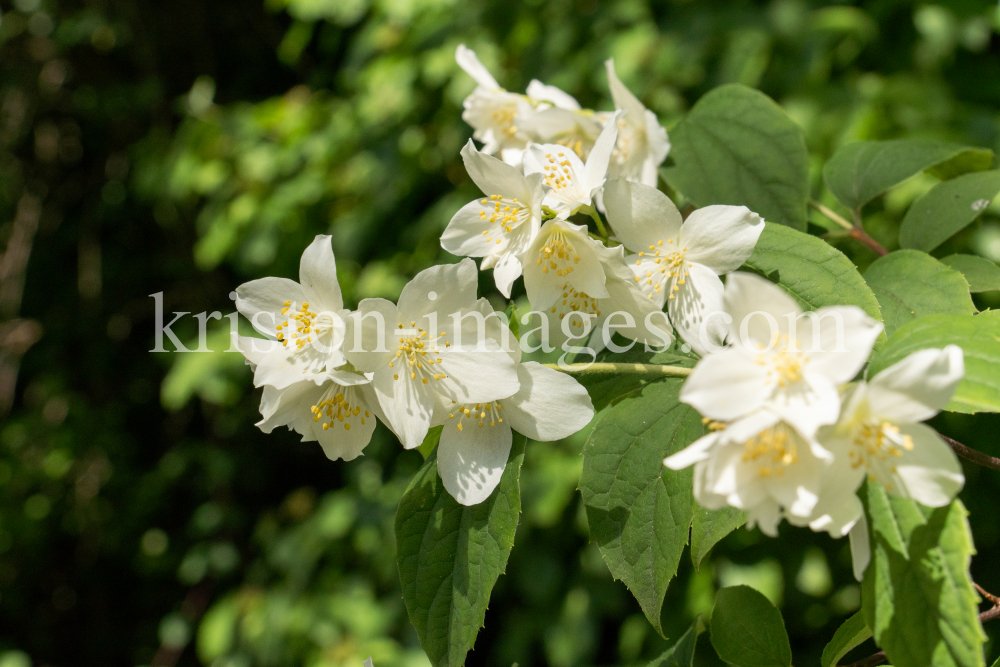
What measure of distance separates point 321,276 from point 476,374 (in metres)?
0.18

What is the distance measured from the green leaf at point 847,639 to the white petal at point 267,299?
603mm

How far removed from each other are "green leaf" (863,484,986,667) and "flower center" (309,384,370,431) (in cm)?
46

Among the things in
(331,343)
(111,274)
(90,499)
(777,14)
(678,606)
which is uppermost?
(331,343)

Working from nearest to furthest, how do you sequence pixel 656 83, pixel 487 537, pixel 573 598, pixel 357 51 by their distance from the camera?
pixel 487 537, pixel 656 83, pixel 573 598, pixel 357 51

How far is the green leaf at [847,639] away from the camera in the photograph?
645mm

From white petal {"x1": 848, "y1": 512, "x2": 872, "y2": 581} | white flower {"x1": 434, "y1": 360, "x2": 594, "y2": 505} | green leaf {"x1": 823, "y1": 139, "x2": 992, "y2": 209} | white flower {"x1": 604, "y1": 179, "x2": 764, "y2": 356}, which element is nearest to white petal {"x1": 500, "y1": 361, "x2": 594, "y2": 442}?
white flower {"x1": 434, "y1": 360, "x2": 594, "y2": 505}

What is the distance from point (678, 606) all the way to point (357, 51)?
184 cm

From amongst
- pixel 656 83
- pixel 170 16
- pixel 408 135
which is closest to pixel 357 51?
pixel 408 135

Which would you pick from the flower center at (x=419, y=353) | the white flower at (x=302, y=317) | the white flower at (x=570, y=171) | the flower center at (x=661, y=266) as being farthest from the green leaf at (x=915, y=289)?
the white flower at (x=302, y=317)

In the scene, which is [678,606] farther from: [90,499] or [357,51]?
[90,499]

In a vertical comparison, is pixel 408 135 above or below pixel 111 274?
above

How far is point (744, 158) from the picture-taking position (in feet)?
2.88

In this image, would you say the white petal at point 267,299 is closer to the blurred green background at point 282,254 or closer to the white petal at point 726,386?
the white petal at point 726,386

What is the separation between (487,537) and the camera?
0.64m
